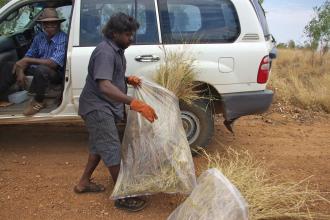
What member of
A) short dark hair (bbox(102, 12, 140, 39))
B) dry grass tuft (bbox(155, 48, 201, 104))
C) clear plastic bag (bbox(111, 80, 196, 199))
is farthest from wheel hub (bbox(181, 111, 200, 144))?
short dark hair (bbox(102, 12, 140, 39))

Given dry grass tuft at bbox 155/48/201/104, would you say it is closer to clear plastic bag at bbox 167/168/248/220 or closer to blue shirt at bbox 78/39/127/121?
blue shirt at bbox 78/39/127/121

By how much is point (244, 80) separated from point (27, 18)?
9.22ft

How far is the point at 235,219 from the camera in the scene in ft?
10.2

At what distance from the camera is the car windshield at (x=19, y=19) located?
5243 mm

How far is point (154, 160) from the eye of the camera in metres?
3.96

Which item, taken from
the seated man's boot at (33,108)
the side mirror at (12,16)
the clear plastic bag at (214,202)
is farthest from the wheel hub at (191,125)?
the side mirror at (12,16)

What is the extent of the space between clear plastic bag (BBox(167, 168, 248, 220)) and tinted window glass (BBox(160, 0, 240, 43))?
202 cm

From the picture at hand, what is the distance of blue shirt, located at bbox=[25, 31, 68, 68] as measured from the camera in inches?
202

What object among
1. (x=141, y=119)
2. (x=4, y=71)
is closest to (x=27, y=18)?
(x=4, y=71)

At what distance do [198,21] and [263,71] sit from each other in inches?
34.3

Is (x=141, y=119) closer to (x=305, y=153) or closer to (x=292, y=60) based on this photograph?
(x=305, y=153)

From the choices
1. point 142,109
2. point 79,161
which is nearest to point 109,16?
point 79,161

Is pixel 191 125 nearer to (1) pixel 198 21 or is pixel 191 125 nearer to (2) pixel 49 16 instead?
(1) pixel 198 21

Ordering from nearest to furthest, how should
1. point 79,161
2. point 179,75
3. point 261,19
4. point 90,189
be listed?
point 90,189
point 179,75
point 79,161
point 261,19
